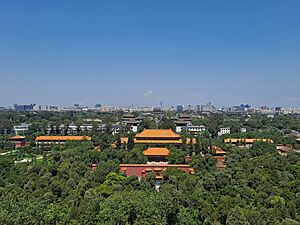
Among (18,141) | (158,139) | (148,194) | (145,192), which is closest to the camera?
(148,194)

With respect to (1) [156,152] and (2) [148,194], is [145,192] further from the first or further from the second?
(1) [156,152]

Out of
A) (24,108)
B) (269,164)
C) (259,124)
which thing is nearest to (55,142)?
(269,164)

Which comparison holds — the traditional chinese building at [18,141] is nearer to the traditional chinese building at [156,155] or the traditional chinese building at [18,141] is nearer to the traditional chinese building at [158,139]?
the traditional chinese building at [158,139]

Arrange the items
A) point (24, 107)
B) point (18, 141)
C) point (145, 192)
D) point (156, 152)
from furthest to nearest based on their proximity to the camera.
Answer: point (24, 107)
point (18, 141)
point (156, 152)
point (145, 192)

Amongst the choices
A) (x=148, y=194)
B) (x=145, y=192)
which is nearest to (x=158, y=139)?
(x=145, y=192)

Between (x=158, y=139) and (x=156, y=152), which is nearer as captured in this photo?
(x=156, y=152)

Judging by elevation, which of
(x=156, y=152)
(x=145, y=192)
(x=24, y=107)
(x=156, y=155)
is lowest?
(x=145, y=192)

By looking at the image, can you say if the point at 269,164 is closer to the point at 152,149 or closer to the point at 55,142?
the point at 152,149

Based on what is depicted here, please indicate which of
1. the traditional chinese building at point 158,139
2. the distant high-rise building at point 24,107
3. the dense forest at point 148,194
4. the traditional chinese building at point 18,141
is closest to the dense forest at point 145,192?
the dense forest at point 148,194

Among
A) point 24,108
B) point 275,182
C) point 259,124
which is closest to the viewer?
point 275,182

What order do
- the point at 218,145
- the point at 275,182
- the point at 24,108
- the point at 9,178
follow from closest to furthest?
the point at 275,182 < the point at 9,178 < the point at 218,145 < the point at 24,108

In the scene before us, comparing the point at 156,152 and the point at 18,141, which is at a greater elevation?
the point at 156,152
